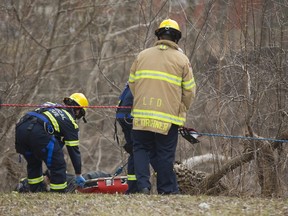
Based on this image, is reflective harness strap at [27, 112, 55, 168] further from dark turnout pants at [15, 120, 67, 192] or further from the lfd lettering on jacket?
the lfd lettering on jacket

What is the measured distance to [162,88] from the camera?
863cm

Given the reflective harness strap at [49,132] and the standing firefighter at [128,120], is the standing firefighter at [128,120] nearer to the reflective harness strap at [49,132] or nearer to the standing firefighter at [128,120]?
the standing firefighter at [128,120]

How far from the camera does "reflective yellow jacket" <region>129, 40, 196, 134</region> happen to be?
8.62m

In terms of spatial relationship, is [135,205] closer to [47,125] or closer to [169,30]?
[169,30]

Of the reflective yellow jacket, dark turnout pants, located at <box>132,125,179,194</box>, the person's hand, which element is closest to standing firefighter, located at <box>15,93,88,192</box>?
the person's hand

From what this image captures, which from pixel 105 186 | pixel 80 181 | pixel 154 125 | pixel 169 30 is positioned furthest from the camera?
pixel 105 186

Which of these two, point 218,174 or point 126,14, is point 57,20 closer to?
point 126,14

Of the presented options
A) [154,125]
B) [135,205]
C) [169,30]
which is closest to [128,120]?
[154,125]

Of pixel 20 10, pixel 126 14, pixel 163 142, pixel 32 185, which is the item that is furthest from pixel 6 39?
pixel 163 142

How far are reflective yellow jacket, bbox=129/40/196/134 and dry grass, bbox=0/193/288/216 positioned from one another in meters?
0.91

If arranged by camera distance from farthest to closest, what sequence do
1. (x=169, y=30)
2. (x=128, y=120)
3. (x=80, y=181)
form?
(x=80, y=181) < (x=128, y=120) < (x=169, y=30)

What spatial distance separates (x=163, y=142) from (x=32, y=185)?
92.7 inches

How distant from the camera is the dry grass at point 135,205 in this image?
7.33 metres

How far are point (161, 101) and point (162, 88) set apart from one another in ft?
0.50
